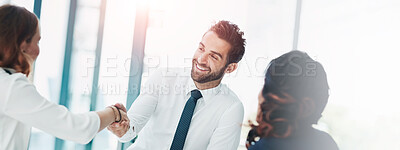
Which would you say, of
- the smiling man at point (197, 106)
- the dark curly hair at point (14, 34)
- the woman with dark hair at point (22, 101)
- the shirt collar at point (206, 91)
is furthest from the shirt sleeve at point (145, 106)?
the dark curly hair at point (14, 34)

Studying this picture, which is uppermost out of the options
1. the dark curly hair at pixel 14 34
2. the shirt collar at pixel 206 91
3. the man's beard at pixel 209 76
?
the dark curly hair at pixel 14 34

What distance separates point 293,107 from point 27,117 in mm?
1058

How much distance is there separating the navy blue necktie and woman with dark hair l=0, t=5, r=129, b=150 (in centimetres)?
54

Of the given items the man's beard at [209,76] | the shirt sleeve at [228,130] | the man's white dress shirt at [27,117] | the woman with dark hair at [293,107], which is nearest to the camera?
the man's white dress shirt at [27,117]

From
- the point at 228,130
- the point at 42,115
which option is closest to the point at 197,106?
the point at 228,130

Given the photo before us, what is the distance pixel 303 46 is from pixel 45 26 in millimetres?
1629

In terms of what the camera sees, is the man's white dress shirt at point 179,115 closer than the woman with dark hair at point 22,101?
No

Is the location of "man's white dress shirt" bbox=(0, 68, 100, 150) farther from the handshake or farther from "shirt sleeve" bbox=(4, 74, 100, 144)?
the handshake

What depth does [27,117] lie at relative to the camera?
1.16 meters

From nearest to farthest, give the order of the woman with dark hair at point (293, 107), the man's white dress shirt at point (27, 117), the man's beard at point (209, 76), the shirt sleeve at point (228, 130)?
the man's white dress shirt at point (27, 117) → the woman with dark hair at point (293, 107) → the shirt sleeve at point (228, 130) → the man's beard at point (209, 76)

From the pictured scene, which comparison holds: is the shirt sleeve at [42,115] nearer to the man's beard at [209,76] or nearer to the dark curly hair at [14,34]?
the dark curly hair at [14,34]

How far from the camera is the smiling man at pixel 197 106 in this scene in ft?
5.84

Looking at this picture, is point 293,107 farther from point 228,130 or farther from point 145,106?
point 145,106

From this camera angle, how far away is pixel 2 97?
113 centimetres
